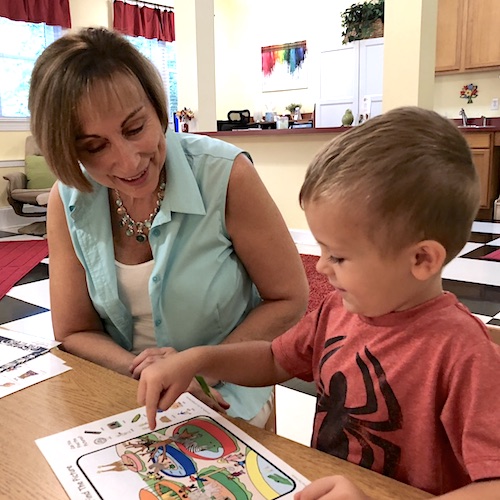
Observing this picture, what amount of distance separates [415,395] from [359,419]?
83mm

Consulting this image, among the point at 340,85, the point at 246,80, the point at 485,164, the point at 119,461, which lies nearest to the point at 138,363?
the point at 119,461

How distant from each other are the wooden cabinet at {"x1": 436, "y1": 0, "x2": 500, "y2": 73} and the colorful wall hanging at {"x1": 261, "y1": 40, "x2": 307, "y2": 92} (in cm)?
221

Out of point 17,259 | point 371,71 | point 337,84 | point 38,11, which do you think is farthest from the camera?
point 337,84

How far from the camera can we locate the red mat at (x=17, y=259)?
145 inches

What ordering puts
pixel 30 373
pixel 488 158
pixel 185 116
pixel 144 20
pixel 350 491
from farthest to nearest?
pixel 144 20, pixel 488 158, pixel 185 116, pixel 30 373, pixel 350 491

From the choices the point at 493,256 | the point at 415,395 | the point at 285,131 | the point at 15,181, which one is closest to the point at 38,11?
the point at 15,181

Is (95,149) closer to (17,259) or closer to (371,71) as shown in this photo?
(17,259)

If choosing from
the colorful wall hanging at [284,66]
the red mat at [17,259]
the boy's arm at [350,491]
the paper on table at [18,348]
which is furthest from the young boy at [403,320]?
the colorful wall hanging at [284,66]

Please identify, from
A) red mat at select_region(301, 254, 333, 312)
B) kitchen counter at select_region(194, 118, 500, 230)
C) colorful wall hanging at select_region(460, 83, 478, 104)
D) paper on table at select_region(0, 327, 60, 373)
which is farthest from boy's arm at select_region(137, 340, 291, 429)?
colorful wall hanging at select_region(460, 83, 478, 104)

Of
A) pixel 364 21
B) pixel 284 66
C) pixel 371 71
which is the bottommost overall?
pixel 371 71

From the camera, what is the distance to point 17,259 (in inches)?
170

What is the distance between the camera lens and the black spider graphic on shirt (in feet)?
2.17

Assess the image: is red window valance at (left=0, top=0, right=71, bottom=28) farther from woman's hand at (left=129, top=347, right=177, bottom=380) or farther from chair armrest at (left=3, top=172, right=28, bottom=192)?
woman's hand at (left=129, top=347, right=177, bottom=380)

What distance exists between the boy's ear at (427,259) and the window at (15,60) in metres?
5.93
